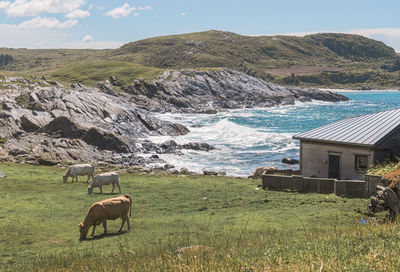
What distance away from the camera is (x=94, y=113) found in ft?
252

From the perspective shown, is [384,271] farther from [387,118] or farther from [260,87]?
[260,87]

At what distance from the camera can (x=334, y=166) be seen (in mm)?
34406

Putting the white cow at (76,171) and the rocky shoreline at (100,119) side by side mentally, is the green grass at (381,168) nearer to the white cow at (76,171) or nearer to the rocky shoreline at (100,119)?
the white cow at (76,171)

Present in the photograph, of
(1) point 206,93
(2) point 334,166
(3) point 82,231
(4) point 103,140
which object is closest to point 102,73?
(1) point 206,93

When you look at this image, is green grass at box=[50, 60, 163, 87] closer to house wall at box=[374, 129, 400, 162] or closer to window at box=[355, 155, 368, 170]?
window at box=[355, 155, 368, 170]

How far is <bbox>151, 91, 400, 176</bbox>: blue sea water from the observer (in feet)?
185

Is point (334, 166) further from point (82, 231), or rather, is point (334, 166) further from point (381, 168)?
point (82, 231)

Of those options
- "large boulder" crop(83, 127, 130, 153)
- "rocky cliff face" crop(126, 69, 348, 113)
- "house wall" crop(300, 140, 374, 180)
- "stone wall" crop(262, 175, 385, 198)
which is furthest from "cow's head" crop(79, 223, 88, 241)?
"rocky cliff face" crop(126, 69, 348, 113)

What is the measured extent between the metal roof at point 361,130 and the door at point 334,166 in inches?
61.6

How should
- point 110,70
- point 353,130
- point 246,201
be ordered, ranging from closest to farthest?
point 246,201, point 353,130, point 110,70

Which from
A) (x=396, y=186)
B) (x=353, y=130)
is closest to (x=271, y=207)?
(x=396, y=186)

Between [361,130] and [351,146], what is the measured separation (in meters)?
2.42

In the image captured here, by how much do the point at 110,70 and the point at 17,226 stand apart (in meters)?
138

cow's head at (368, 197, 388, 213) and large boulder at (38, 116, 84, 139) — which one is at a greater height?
large boulder at (38, 116, 84, 139)
